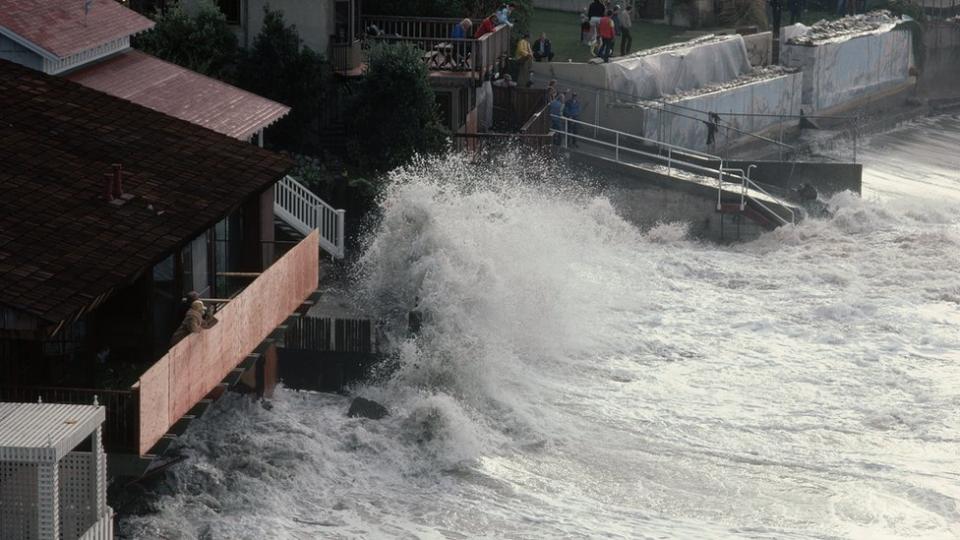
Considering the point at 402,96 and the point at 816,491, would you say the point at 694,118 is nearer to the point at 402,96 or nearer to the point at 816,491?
the point at 402,96

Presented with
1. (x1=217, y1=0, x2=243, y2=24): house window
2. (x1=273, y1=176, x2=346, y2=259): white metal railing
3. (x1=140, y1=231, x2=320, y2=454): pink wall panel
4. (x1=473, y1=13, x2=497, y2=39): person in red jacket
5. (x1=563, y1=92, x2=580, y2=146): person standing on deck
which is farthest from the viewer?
(x1=563, y1=92, x2=580, y2=146): person standing on deck

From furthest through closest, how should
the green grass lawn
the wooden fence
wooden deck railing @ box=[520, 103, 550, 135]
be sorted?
the green grass lawn, wooden deck railing @ box=[520, 103, 550, 135], the wooden fence

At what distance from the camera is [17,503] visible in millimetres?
19234

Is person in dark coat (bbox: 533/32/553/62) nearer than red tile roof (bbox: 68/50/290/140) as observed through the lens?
No

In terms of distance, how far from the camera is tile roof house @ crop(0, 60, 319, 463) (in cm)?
2116

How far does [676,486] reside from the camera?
27656 mm

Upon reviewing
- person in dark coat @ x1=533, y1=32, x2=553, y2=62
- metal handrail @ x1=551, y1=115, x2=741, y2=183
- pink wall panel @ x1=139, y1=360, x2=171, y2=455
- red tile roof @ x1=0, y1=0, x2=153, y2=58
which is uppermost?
red tile roof @ x1=0, y1=0, x2=153, y2=58

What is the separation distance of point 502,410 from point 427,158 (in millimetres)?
10867

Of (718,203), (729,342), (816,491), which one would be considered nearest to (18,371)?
(816,491)

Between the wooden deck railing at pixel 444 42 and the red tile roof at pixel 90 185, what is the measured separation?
52.3ft

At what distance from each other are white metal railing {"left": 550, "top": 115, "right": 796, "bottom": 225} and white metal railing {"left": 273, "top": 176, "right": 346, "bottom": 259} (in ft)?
37.3

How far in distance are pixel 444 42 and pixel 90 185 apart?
20.5 m

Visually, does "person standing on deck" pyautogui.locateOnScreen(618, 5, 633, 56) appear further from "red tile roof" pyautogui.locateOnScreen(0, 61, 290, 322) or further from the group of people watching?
"red tile roof" pyautogui.locateOnScreen(0, 61, 290, 322)

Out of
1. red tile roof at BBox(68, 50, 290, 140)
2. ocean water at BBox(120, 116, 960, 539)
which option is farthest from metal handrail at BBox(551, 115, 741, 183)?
red tile roof at BBox(68, 50, 290, 140)
